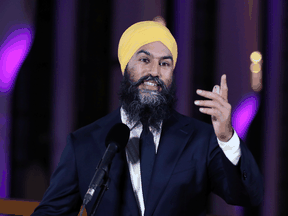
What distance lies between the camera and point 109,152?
0.80 meters

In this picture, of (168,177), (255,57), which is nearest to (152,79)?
(168,177)

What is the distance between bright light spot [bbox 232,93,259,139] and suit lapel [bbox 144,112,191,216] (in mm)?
673

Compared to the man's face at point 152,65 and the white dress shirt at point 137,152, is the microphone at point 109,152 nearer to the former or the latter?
the white dress shirt at point 137,152

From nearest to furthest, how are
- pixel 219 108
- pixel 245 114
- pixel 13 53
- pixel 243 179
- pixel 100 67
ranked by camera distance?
pixel 219 108 < pixel 243 179 < pixel 245 114 < pixel 100 67 < pixel 13 53

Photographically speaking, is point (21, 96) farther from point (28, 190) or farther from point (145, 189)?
point (145, 189)

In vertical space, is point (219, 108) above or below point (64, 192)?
above

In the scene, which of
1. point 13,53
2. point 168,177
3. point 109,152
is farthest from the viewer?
point 13,53

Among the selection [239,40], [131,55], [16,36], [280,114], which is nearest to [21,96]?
[16,36]

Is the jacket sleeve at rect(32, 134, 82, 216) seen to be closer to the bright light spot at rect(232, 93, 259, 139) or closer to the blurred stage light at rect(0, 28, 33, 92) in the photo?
the bright light spot at rect(232, 93, 259, 139)

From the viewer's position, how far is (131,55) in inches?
63.1

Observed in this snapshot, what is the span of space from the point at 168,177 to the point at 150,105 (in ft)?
1.44

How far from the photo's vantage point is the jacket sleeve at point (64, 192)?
1.33 m

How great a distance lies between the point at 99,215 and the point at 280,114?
1.49 metres

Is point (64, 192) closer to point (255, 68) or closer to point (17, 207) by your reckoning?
point (17, 207)
